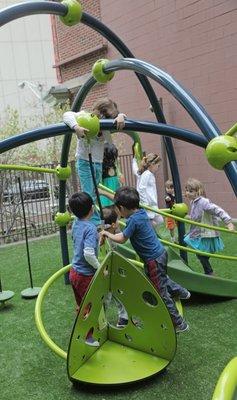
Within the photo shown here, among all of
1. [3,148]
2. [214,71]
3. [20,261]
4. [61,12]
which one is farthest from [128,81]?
[3,148]

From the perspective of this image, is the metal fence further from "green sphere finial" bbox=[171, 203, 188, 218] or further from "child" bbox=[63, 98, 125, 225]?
"child" bbox=[63, 98, 125, 225]

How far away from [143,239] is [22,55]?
30526mm

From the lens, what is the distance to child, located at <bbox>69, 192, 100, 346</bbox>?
3428 millimetres

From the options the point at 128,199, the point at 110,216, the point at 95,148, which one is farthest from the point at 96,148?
the point at 128,199

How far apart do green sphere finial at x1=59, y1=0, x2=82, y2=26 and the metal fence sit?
592cm

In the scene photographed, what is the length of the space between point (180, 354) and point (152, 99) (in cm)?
245

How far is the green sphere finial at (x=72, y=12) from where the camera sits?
11.3ft

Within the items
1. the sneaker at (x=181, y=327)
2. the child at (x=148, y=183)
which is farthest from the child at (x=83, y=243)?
the child at (x=148, y=183)

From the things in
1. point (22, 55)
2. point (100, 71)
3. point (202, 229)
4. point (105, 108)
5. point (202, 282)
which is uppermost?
point (22, 55)

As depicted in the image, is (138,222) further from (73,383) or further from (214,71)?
(214,71)

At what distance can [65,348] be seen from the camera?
3676 millimetres

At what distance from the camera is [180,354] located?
11.1 ft

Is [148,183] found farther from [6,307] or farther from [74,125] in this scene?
[74,125]

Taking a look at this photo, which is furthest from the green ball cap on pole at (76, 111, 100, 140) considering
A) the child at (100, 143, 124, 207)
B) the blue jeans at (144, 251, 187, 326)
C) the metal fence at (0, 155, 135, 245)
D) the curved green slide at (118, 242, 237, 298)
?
the metal fence at (0, 155, 135, 245)
